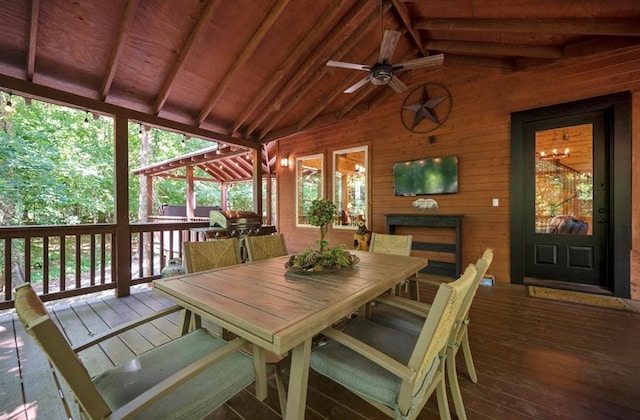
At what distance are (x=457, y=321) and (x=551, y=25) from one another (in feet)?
12.1

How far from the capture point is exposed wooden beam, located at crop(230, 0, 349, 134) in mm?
3131

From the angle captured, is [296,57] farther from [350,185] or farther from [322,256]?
[322,256]

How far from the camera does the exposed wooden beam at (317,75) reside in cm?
341

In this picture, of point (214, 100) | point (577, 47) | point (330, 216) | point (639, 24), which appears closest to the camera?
point (330, 216)

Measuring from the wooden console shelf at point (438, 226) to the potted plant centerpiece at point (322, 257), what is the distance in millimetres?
2863

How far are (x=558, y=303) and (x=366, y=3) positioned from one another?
13.9 feet

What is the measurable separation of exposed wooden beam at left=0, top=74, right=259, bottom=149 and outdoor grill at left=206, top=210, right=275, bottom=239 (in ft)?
4.77

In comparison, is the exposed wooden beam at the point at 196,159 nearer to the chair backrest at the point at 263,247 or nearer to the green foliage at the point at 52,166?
the green foliage at the point at 52,166

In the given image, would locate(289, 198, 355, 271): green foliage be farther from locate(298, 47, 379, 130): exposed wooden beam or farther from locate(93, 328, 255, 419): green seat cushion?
locate(298, 47, 379, 130): exposed wooden beam

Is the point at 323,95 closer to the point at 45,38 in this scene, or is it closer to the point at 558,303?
the point at 45,38

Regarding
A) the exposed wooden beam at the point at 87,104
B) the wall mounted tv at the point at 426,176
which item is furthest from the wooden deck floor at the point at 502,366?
the exposed wooden beam at the point at 87,104

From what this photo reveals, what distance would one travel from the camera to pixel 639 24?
8.87 feet

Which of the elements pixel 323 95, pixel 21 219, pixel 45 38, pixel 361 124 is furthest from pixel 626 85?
pixel 21 219

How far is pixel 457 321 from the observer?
52.4 inches
